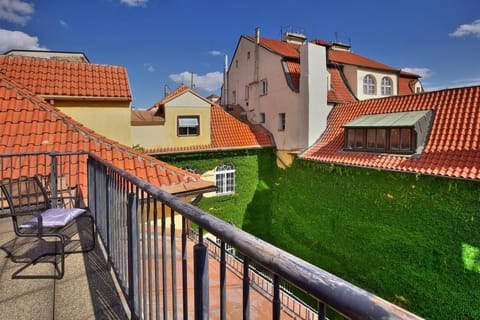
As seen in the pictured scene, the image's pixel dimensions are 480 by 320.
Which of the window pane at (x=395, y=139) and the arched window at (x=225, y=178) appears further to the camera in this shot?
the arched window at (x=225, y=178)

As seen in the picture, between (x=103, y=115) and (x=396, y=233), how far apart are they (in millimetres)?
11268

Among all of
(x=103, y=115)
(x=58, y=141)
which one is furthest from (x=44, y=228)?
(x=103, y=115)

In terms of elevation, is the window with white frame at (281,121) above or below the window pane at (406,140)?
above

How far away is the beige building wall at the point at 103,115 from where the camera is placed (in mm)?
10086

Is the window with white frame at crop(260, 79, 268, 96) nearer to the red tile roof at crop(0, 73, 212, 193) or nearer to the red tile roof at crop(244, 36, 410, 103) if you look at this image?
the red tile roof at crop(244, 36, 410, 103)

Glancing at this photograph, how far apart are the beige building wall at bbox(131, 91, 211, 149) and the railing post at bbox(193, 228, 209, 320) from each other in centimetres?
1359

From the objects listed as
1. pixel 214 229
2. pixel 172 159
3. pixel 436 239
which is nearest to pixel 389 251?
pixel 436 239

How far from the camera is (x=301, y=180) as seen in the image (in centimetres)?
1527

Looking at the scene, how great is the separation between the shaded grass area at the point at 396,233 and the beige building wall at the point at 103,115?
8.71 m

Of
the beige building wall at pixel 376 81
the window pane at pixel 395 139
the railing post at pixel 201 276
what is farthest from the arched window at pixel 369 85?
the railing post at pixel 201 276

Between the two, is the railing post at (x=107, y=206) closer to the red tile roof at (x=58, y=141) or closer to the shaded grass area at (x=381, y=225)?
the red tile roof at (x=58, y=141)

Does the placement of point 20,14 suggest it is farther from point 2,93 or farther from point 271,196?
point 271,196

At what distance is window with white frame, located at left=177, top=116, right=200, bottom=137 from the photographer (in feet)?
49.6

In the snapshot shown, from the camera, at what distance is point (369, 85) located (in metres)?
19.1
